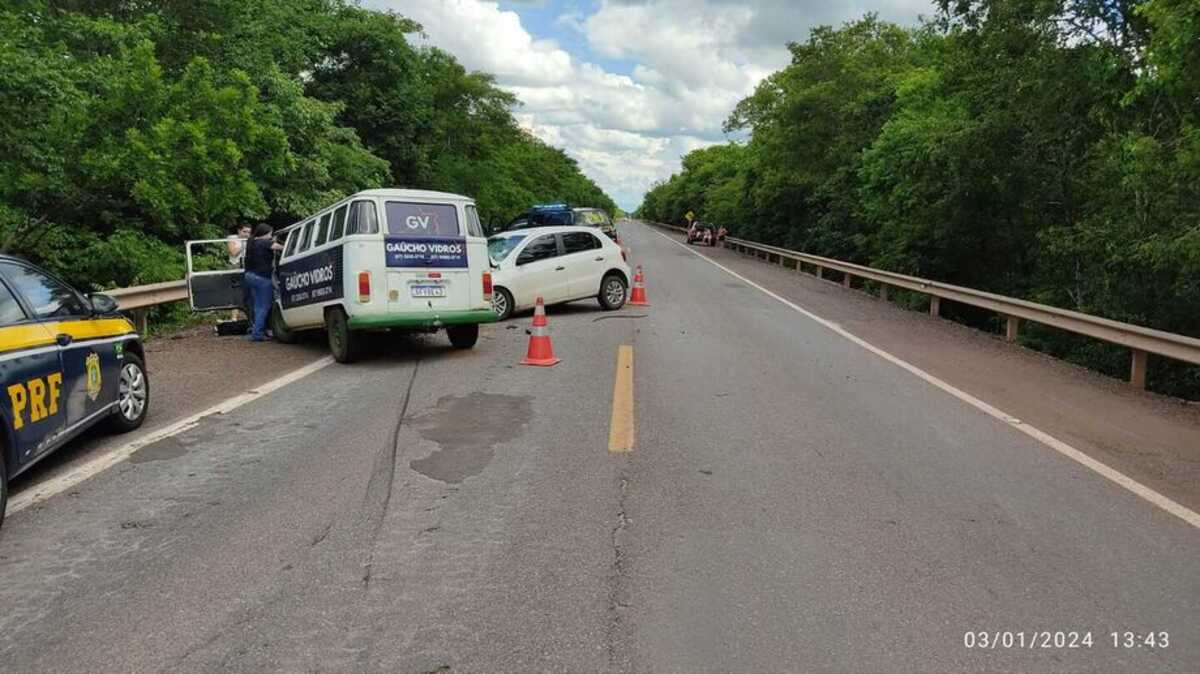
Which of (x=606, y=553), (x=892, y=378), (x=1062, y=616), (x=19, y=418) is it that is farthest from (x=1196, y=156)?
(x=19, y=418)

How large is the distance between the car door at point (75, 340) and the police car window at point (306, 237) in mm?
4763

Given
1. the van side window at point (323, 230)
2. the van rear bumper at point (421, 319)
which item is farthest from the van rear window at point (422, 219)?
the van side window at point (323, 230)

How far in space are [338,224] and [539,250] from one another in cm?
543

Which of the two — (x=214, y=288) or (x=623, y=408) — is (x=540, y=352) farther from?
(x=214, y=288)

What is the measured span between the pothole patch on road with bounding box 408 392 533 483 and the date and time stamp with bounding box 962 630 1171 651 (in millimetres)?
3302

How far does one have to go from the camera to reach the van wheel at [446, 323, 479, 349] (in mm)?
11602

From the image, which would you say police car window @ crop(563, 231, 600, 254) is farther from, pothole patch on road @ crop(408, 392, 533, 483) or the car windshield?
pothole patch on road @ crop(408, 392, 533, 483)

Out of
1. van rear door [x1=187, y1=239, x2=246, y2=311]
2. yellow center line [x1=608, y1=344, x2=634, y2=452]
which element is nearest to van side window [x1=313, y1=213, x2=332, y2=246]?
van rear door [x1=187, y1=239, x2=246, y2=311]

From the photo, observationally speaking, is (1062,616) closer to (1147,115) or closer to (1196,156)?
(1196,156)

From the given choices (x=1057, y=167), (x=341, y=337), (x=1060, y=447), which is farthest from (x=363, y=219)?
(x=1057, y=167)

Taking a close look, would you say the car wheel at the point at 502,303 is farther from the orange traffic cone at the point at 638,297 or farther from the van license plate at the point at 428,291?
the van license plate at the point at 428,291

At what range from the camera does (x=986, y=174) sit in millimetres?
20078

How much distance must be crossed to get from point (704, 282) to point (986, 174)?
25.7 ft

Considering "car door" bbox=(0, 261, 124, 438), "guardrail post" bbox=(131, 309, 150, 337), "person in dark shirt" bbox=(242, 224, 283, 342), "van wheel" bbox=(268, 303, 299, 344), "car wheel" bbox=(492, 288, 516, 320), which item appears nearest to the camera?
"car door" bbox=(0, 261, 124, 438)
